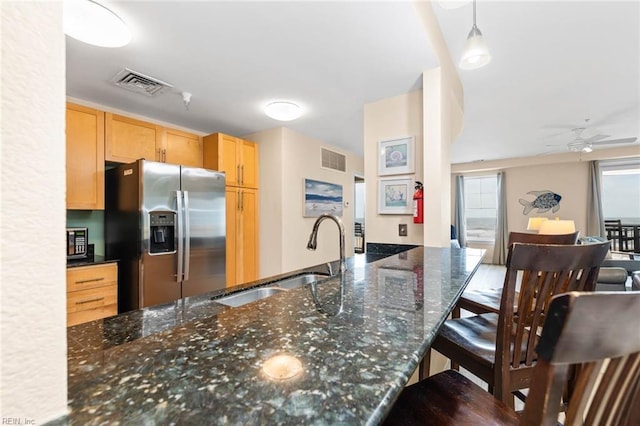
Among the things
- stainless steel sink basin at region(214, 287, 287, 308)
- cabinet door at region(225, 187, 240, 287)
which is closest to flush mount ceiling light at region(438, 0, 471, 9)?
stainless steel sink basin at region(214, 287, 287, 308)

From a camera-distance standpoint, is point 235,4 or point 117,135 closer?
point 235,4

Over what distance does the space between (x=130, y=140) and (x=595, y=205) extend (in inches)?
323

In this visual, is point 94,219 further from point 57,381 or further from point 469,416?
point 469,416

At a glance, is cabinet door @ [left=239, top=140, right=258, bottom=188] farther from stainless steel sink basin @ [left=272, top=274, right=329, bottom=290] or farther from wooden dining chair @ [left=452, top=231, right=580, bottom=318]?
wooden dining chair @ [left=452, top=231, right=580, bottom=318]

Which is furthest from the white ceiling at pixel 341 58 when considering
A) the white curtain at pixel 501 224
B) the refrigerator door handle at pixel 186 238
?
the white curtain at pixel 501 224

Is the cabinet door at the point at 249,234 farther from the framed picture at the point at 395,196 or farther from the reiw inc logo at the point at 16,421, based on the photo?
the reiw inc logo at the point at 16,421

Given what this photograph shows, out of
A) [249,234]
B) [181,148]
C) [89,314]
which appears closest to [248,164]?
[181,148]

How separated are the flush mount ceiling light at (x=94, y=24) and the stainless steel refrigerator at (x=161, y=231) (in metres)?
0.96

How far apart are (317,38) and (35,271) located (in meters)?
Result: 1.95

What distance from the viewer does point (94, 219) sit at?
9.18 feet

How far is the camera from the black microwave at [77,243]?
2.49 meters

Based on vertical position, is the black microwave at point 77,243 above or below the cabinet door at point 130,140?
below

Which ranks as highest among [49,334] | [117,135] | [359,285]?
[117,135]

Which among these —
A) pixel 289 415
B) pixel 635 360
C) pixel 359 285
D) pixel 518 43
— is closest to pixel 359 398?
pixel 289 415
